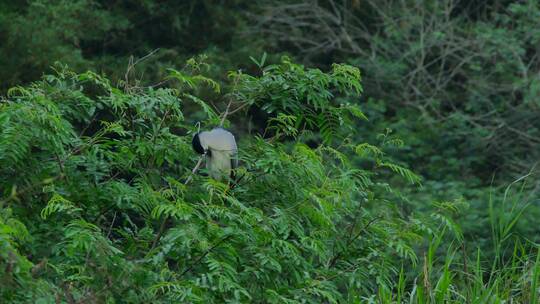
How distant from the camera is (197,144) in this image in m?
4.73

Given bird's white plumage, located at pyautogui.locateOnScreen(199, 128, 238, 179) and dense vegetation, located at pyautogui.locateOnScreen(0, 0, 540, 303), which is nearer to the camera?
dense vegetation, located at pyautogui.locateOnScreen(0, 0, 540, 303)

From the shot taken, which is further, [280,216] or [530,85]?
[530,85]

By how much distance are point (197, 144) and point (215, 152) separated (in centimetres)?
8

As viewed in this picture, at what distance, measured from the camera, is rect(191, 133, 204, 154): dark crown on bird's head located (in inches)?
185

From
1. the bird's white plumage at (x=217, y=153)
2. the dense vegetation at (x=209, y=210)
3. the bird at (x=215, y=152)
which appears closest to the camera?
the dense vegetation at (x=209, y=210)

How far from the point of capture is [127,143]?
14.9 ft

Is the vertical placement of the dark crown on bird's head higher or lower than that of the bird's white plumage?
higher

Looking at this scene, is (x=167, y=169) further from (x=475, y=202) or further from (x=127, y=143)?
(x=475, y=202)

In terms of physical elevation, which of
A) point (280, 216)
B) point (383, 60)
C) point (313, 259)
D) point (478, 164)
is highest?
point (280, 216)

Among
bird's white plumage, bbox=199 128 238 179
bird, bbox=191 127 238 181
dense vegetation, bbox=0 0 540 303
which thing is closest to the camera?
dense vegetation, bbox=0 0 540 303

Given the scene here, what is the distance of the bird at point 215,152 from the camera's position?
A: 4586 millimetres

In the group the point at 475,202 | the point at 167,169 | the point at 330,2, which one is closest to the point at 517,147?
the point at 475,202

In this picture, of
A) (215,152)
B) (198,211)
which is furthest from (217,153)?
(198,211)

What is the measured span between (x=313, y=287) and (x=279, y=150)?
0.68 meters
